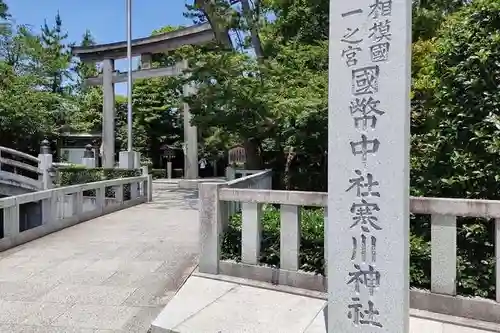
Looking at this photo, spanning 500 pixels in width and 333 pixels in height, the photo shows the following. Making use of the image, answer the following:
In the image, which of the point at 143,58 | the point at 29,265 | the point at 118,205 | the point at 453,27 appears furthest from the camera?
the point at 143,58

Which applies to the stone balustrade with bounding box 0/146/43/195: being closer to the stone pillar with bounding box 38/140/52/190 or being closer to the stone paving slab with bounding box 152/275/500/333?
the stone pillar with bounding box 38/140/52/190

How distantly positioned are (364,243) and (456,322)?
1.30 m

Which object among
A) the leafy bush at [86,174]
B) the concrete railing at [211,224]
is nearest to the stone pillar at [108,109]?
the leafy bush at [86,174]

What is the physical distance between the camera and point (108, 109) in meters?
21.3

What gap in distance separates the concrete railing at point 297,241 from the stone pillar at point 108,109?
16511mm

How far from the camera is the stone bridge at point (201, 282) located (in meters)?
3.78

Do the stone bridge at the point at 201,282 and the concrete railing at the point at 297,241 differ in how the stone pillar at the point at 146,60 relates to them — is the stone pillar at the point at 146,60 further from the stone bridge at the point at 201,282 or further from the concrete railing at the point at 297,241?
the concrete railing at the point at 297,241

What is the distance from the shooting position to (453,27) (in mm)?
5012

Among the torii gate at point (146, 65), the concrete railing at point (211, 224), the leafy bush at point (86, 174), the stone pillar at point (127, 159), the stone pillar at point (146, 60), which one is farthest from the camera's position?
the stone pillar at point (146, 60)

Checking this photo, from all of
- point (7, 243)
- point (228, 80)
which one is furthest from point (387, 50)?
point (228, 80)

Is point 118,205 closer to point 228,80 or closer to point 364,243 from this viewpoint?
point 228,80

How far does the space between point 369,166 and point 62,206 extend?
23.3ft

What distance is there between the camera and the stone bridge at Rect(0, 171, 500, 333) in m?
3.78

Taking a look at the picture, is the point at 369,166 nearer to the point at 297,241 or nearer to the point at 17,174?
the point at 297,241
